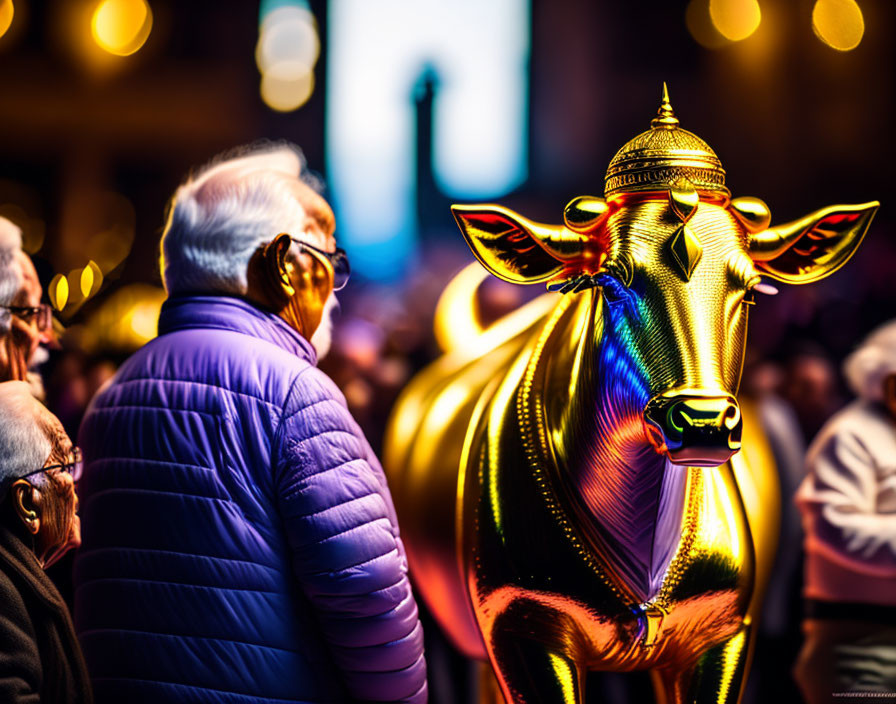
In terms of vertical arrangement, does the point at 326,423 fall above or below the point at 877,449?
above

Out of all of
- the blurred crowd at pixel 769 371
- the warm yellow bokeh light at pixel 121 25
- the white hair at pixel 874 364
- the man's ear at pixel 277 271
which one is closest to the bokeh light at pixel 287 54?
the warm yellow bokeh light at pixel 121 25

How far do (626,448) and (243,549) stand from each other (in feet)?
2.66

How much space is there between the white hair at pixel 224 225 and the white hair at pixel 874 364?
1969 millimetres

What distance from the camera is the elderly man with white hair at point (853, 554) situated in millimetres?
2844

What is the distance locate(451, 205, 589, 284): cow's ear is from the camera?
78.2 inches

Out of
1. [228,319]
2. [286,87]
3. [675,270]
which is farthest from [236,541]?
[286,87]

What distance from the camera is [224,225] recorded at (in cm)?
214

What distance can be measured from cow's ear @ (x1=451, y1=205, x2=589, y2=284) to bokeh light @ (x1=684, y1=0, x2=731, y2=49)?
7.24 m

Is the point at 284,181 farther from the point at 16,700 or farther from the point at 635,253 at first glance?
the point at 16,700

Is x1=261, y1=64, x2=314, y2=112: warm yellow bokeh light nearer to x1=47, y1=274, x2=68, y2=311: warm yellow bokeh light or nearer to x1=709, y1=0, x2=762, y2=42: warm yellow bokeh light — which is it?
x1=709, y1=0, x2=762, y2=42: warm yellow bokeh light

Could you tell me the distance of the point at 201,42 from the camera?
1156cm

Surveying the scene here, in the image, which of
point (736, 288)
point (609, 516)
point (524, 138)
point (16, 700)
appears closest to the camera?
point (16, 700)

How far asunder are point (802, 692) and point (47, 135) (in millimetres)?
11123

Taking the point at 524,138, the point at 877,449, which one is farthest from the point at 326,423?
the point at 524,138
